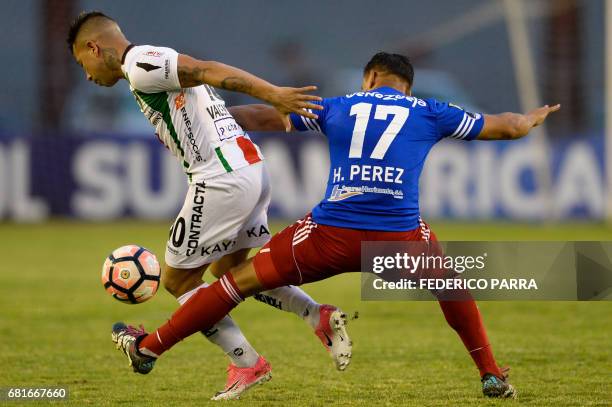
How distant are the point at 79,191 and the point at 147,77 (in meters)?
16.5

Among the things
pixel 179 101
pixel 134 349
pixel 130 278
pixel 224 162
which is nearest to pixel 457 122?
pixel 224 162

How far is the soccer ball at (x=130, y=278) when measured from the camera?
718cm

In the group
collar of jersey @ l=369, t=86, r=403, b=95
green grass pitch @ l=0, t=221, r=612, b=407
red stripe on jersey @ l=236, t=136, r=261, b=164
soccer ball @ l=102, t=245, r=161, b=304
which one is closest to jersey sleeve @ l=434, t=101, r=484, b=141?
collar of jersey @ l=369, t=86, r=403, b=95

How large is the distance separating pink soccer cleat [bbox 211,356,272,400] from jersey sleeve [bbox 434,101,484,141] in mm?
1788

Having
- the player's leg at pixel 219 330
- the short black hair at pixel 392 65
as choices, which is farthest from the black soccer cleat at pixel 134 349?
the short black hair at pixel 392 65

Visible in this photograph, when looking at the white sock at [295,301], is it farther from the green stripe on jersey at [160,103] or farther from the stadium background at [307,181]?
the green stripe on jersey at [160,103]

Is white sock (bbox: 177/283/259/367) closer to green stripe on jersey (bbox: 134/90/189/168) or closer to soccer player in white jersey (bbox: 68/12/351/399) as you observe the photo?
soccer player in white jersey (bbox: 68/12/351/399)

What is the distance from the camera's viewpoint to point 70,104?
2583 cm

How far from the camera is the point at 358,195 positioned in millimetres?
6566

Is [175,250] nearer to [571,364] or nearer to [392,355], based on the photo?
[392,355]

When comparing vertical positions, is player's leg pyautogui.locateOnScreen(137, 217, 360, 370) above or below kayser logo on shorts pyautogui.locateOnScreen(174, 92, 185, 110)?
below

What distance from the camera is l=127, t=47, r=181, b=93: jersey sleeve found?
653 cm

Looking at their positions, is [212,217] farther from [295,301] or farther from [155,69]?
[155,69]

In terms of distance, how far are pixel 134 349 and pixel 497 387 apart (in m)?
2.17
